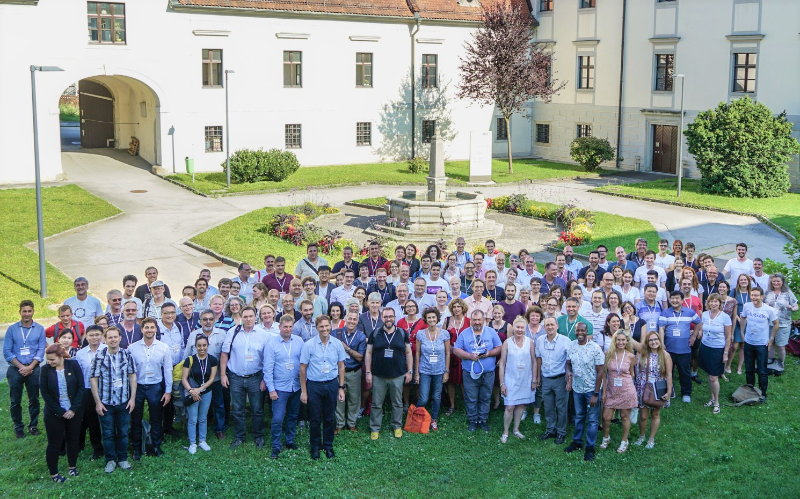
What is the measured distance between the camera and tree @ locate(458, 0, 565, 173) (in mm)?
36906

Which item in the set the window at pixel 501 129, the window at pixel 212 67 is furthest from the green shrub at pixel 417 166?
the window at pixel 212 67

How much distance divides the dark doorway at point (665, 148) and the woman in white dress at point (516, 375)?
1122 inches

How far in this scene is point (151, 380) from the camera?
35.0 ft

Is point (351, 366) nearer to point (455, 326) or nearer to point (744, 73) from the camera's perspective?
point (455, 326)

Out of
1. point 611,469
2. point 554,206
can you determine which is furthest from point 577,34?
point 611,469

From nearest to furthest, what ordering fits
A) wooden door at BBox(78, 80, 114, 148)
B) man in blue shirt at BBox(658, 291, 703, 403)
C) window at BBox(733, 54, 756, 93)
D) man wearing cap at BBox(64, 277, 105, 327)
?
1. man in blue shirt at BBox(658, 291, 703, 403)
2. man wearing cap at BBox(64, 277, 105, 327)
3. window at BBox(733, 54, 756, 93)
4. wooden door at BBox(78, 80, 114, 148)

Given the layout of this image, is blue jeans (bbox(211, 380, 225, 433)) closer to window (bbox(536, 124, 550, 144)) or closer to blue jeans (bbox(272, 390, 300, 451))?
blue jeans (bbox(272, 390, 300, 451))

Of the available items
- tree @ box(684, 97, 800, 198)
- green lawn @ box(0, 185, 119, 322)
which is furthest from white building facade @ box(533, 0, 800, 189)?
green lawn @ box(0, 185, 119, 322)

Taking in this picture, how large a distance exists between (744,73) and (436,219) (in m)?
17.4

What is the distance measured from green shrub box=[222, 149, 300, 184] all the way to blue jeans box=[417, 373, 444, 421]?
2272cm

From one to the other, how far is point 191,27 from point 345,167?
29.3ft

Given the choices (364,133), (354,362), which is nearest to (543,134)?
(364,133)

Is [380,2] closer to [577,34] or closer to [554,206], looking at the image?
[577,34]

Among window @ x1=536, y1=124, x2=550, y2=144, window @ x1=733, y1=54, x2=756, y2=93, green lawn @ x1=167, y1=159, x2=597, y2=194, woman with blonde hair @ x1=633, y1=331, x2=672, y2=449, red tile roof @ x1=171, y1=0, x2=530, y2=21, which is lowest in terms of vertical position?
woman with blonde hair @ x1=633, y1=331, x2=672, y2=449
